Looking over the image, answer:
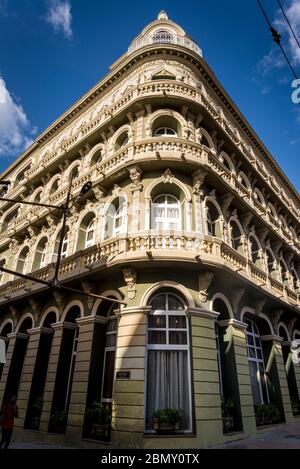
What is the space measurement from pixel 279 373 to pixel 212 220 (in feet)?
25.3

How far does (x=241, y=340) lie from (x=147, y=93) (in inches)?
482

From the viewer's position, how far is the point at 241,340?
1173 centimetres

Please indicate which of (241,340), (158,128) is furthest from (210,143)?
(241,340)

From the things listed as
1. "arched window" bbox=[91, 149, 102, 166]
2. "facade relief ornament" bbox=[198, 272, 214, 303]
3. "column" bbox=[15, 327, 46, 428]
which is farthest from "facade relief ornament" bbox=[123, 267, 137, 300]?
"arched window" bbox=[91, 149, 102, 166]

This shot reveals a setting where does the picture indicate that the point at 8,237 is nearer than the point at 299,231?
Yes

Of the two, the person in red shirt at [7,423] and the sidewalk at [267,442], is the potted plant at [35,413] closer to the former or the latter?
the sidewalk at [267,442]

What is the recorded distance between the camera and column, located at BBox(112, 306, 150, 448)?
8.48m

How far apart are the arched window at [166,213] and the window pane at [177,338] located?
4186 mm

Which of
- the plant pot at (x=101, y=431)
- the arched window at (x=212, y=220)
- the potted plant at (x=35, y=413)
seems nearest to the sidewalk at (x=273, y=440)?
the plant pot at (x=101, y=431)

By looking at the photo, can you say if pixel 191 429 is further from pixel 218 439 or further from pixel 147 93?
pixel 147 93

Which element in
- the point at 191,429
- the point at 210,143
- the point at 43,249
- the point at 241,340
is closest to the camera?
the point at 191,429

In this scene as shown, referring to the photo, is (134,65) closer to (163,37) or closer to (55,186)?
(163,37)

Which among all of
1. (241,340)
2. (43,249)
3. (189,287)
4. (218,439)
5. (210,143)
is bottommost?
(218,439)

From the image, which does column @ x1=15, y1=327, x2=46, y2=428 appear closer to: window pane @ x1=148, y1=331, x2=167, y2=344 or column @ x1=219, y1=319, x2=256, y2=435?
window pane @ x1=148, y1=331, x2=167, y2=344
